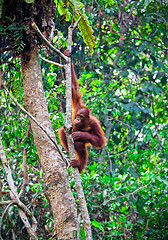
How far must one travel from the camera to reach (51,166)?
2023mm

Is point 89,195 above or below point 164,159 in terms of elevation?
below

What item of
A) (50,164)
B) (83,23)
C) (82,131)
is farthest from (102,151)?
(50,164)

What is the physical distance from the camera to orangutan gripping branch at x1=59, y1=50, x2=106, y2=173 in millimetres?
3734

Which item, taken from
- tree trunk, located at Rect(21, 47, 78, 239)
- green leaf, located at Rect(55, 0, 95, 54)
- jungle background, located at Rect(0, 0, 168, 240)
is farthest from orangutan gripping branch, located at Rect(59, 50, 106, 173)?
tree trunk, located at Rect(21, 47, 78, 239)

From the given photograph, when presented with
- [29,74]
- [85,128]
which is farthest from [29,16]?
[85,128]

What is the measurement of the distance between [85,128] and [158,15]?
133 inches

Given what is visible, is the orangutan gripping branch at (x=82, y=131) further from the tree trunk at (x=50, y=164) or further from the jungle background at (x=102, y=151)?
the tree trunk at (x=50, y=164)

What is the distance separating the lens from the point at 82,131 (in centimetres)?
402

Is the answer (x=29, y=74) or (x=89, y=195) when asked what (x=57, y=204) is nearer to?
(x=29, y=74)

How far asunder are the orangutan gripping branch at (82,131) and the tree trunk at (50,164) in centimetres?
124

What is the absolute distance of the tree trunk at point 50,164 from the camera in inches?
73.8

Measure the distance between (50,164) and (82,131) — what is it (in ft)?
6.59

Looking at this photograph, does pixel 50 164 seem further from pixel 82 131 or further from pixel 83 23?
pixel 82 131

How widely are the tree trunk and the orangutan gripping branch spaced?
1242 mm
